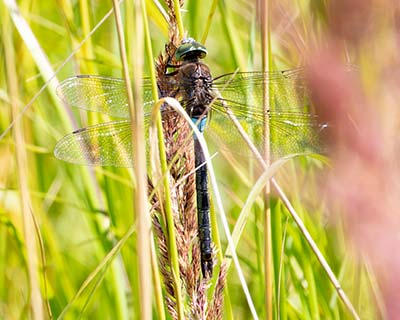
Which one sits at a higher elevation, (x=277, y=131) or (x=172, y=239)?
(x=277, y=131)

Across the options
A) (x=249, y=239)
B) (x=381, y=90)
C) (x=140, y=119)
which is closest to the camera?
(x=381, y=90)

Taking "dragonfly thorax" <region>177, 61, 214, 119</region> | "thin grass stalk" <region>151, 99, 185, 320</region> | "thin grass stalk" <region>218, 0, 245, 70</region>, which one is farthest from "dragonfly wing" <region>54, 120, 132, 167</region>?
"thin grass stalk" <region>151, 99, 185, 320</region>

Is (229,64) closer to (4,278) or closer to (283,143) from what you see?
(283,143)

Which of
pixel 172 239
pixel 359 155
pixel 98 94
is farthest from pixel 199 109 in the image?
pixel 359 155

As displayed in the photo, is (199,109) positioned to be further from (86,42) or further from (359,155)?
(359,155)

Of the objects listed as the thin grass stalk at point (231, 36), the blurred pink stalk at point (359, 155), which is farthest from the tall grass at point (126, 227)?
the blurred pink stalk at point (359, 155)

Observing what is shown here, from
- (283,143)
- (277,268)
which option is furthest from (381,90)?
(283,143)
